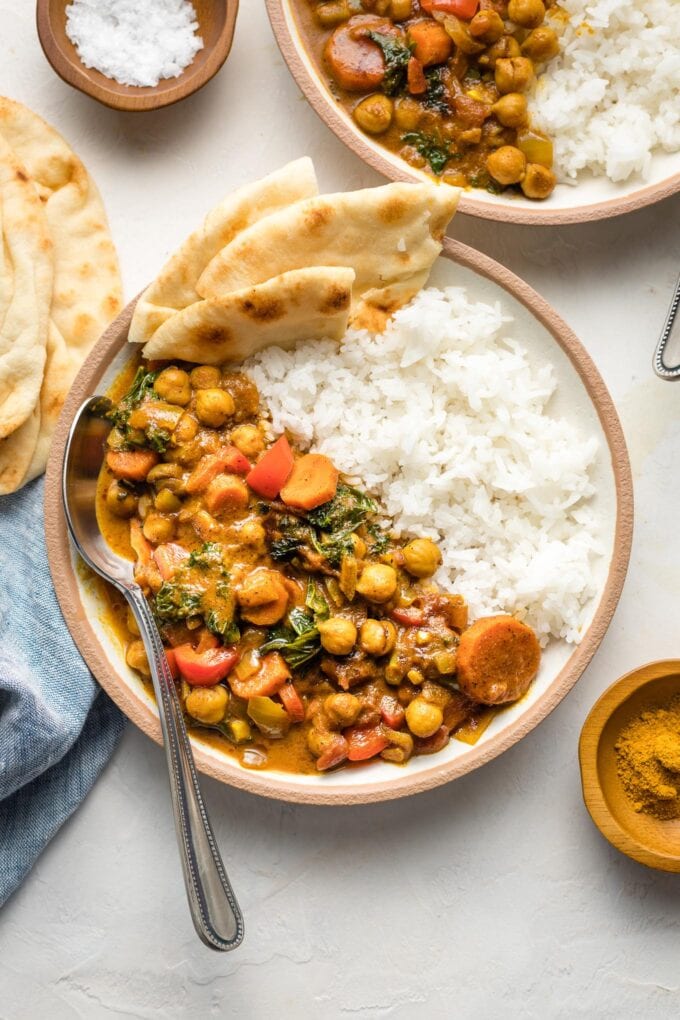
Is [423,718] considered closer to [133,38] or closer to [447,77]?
[447,77]

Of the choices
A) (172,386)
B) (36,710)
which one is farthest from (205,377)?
(36,710)

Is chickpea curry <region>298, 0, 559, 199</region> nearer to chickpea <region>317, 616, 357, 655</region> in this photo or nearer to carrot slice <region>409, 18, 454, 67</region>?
carrot slice <region>409, 18, 454, 67</region>

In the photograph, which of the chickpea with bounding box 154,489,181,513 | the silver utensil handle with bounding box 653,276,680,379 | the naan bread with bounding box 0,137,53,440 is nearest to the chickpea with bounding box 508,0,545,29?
the silver utensil handle with bounding box 653,276,680,379

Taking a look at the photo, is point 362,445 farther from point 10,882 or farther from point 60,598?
point 10,882

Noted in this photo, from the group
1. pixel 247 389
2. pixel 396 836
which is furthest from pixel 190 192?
pixel 396 836

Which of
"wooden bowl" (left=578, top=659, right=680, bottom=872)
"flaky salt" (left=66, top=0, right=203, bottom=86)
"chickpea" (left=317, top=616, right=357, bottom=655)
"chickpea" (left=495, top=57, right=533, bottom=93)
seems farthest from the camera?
"flaky salt" (left=66, top=0, right=203, bottom=86)
